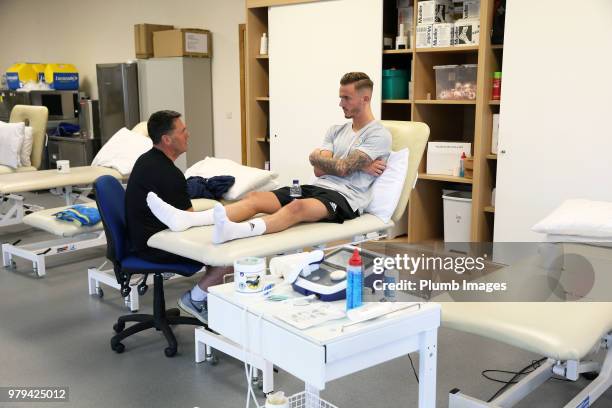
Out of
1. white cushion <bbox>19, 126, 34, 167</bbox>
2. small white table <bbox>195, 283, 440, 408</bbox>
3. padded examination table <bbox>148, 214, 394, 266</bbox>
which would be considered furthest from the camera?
white cushion <bbox>19, 126, 34, 167</bbox>

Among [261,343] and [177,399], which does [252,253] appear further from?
[261,343]

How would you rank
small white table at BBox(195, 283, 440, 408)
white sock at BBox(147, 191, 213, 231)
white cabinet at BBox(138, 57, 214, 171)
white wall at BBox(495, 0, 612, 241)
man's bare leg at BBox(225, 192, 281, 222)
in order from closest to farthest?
1. small white table at BBox(195, 283, 440, 408)
2. white sock at BBox(147, 191, 213, 231)
3. man's bare leg at BBox(225, 192, 281, 222)
4. white wall at BBox(495, 0, 612, 241)
5. white cabinet at BBox(138, 57, 214, 171)

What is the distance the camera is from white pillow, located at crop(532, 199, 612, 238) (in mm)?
2906

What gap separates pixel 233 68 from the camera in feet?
21.3

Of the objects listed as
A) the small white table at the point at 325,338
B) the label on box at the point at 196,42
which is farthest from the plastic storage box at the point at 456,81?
the label on box at the point at 196,42

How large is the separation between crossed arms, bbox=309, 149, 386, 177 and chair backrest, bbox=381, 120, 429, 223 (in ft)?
0.45

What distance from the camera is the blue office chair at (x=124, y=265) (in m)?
2.88

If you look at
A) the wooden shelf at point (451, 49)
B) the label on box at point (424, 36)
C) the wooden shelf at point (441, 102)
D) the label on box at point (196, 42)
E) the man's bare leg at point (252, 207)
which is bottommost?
the man's bare leg at point (252, 207)

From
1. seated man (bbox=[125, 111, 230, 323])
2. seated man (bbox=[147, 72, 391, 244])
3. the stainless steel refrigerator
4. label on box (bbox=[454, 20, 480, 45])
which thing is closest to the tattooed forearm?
seated man (bbox=[147, 72, 391, 244])

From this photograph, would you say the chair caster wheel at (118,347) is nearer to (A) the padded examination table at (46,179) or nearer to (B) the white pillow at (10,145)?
(A) the padded examination table at (46,179)

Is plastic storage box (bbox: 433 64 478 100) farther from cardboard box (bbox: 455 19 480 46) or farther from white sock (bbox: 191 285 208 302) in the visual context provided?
white sock (bbox: 191 285 208 302)

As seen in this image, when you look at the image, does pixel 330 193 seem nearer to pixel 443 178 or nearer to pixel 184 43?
pixel 443 178

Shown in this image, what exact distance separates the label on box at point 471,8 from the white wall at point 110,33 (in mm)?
2732

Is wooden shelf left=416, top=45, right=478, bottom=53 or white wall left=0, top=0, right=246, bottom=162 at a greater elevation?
white wall left=0, top=0, right=246, bottom=162
